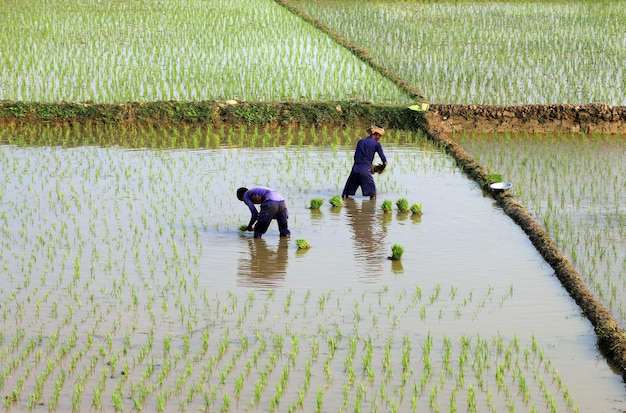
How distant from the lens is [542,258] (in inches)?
297

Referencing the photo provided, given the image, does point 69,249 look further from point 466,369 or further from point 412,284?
point 466,369

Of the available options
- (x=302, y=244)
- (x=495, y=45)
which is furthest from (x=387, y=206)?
(x=495, y=45)

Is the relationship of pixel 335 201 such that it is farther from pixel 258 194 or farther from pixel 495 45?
pixel 495 45

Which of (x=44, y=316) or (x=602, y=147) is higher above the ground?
(x=602, y=147)

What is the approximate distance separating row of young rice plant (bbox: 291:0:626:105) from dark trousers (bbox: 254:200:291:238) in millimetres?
4951

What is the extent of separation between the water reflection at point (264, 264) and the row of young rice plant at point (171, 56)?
16.0 ft

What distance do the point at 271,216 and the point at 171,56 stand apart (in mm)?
7755

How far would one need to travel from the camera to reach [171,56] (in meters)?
15.0

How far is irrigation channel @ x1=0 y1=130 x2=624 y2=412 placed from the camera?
5285 mm

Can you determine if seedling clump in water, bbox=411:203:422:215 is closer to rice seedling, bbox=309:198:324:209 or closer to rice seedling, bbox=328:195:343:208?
rice seedling, bbox=328:195:343:208

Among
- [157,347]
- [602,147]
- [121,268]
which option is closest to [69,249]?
[121,268]

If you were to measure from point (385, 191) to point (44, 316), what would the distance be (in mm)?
3938

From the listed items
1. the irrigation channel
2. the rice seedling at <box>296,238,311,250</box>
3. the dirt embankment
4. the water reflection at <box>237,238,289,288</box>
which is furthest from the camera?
the dirt embankment

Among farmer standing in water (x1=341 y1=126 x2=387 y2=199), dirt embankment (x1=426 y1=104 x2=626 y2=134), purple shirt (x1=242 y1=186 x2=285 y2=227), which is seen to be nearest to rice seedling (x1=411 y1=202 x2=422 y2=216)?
farmer standing in water (x1=341 y1=126 x2=387 y2=199)
